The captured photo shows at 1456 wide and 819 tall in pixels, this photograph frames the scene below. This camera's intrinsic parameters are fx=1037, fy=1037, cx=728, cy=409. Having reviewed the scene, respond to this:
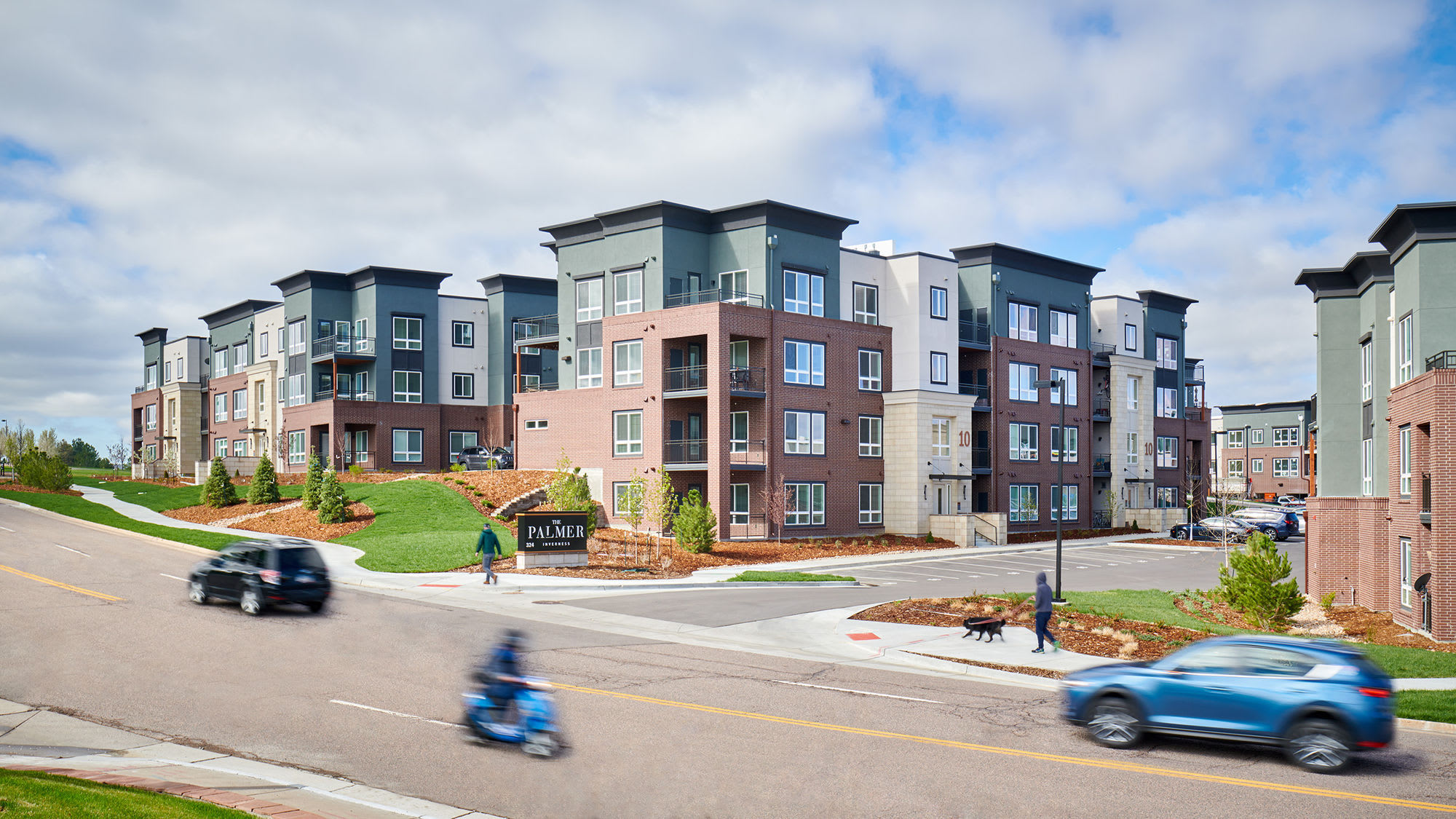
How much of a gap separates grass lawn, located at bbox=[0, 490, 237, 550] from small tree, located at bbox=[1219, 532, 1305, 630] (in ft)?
91.5

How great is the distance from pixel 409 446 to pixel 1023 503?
37.6 metres

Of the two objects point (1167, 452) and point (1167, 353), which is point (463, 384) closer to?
point (1167, 452)

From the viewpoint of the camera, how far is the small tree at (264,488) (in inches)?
1914

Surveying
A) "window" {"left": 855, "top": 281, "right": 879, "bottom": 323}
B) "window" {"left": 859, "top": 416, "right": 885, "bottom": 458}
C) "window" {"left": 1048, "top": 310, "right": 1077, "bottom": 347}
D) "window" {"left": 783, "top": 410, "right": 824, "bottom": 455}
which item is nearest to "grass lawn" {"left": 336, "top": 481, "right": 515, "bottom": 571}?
"window" {"left": 783, "top": 410, "right": 824, "bottom": 455}

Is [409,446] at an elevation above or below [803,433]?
below

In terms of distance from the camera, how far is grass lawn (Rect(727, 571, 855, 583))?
105ft

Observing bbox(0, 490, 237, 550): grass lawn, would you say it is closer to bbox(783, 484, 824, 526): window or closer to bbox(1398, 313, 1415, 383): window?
bbox(783, 484, 824, 526): window

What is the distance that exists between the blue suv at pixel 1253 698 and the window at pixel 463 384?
5874cm

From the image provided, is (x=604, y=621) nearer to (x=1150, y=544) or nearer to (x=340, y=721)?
(x=340, y=721)

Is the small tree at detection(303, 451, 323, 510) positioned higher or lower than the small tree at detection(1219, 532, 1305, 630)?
higher

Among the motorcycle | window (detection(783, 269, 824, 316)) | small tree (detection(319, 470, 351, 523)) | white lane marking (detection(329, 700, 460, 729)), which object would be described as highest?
window (detection(783, 269, 824, 316))

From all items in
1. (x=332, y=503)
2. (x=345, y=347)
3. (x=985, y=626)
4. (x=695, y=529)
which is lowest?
(x=985, y=626)

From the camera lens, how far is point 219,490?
1957 inches

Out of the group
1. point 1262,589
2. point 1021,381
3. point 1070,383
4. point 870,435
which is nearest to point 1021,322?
point 1021,381
